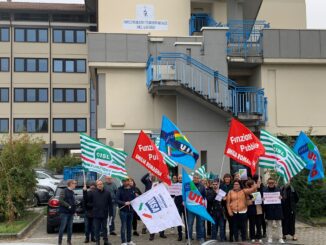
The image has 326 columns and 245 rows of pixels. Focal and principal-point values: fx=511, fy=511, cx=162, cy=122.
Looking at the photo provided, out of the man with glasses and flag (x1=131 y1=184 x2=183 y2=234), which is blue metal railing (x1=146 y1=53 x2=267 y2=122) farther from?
flag (x1=131 y1=184 x2=183 y2=234)

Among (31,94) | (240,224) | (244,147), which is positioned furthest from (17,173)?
(31,94)

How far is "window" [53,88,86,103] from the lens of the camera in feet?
190

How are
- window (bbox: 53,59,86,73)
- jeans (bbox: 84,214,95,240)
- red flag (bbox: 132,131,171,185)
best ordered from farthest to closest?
window (bbox: 53,59,86,73) → jeans (bbox: 84,214,95,240) → red flag (bbox: 132,131,171,185)

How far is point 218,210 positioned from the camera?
13.2m

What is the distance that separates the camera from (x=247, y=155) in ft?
41.9

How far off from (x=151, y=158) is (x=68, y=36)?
49187mm

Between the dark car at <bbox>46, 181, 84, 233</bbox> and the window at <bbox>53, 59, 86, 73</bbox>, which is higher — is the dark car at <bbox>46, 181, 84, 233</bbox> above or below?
below

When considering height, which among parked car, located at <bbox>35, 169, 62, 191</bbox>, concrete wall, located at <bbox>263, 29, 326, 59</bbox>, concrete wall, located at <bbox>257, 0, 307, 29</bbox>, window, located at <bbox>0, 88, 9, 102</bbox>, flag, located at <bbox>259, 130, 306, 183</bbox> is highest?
concrete wall, located at <bbox>257, 0, 307, 29</bbox>

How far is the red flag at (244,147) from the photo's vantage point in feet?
41.4

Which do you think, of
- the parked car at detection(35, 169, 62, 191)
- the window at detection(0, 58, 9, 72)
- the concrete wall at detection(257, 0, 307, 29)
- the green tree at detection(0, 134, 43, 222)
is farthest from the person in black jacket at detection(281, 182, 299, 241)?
the window at detection(0, 58, 9, 72)

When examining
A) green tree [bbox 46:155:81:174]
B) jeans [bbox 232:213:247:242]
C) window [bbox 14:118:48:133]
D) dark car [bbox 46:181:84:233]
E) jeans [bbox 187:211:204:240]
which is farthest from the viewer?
window [bbox 14:118:48:133]

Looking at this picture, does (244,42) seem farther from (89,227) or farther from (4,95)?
(4,95)

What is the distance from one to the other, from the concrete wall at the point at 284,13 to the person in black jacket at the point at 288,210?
740 inches

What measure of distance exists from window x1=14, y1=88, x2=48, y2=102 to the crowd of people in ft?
149
